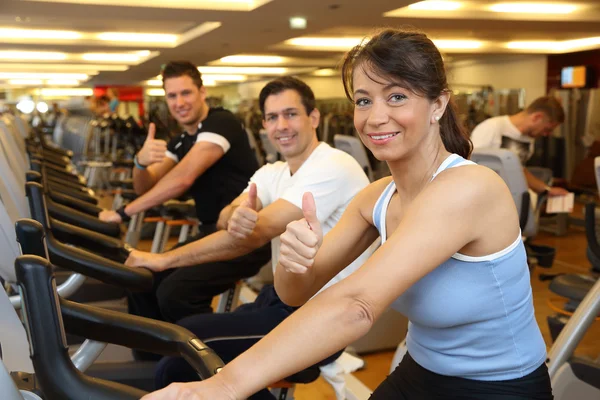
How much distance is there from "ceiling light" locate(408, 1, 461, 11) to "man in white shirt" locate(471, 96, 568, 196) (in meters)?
3.15

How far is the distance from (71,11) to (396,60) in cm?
680

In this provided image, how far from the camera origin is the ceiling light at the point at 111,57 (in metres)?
12.0

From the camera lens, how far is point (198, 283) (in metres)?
→ 2.56

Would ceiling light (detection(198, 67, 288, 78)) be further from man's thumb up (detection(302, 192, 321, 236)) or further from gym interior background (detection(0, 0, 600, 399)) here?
man's thumb up (detection(302, 192, 321, 236))

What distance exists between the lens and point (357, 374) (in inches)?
120

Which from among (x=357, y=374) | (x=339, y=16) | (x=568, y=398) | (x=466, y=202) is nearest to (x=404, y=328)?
→ (x=357, y=374)

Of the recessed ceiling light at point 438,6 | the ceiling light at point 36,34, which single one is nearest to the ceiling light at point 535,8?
the recessed ceiling light at point 438,6

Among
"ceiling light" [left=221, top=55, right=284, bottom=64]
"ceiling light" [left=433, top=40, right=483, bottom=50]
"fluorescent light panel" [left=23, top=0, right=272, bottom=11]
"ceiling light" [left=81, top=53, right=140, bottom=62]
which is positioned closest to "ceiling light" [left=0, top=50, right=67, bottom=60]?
"ceiling light" [left=81, top=53, right=140, bottom=62]

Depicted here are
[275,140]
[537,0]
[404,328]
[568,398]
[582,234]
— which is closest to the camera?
[568,398]

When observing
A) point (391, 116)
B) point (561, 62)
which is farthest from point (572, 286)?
point (561, 62)

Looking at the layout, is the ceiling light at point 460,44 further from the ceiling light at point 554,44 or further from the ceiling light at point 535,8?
the ceiling light at point 535,8

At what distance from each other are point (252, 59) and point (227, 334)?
11895mm

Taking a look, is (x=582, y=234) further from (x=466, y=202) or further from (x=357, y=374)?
(x=466, y=202)

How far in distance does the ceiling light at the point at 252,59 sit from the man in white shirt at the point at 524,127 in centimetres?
872
